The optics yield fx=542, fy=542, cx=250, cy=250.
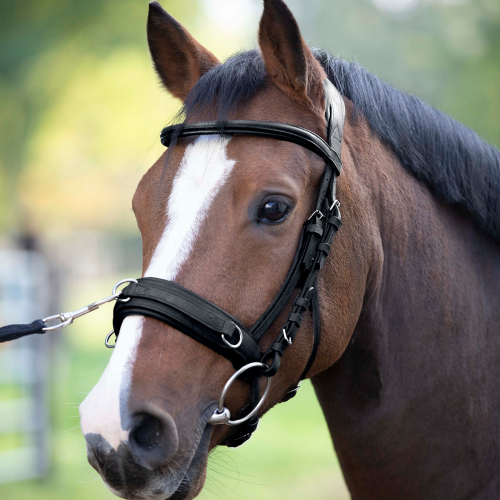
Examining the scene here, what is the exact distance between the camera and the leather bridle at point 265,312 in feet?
6.24

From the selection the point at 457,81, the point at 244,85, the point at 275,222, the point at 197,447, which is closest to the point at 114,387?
the point at 197,447

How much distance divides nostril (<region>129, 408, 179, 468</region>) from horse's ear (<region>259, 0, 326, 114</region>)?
1.41 m

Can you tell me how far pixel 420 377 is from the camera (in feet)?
8.25

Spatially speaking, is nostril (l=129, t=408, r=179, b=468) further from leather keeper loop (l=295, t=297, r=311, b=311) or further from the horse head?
leather keeper loop (l=295, t=297, r=311, b=311)

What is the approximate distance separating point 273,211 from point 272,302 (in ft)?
1.14

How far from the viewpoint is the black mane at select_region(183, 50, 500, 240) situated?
2.59 meters

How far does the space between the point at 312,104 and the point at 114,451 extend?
1558 mm

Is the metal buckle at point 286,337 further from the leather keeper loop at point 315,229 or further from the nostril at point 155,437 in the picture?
the nostril at point 155,437

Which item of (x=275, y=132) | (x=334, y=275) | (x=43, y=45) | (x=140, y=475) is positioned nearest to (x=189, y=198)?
(x=275, y=132)

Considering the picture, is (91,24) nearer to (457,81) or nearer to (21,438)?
(21,438)

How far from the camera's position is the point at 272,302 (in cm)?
206

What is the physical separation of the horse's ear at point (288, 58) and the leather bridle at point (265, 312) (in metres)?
0.07

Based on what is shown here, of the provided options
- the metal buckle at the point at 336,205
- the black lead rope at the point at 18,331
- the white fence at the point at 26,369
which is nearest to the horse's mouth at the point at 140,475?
the black lead rope at the point at 18,331

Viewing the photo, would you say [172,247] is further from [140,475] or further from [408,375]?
[408,375]
